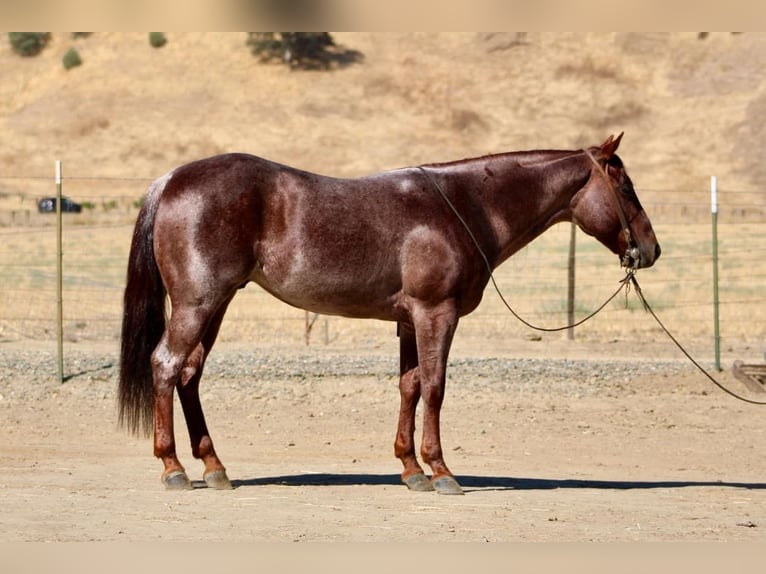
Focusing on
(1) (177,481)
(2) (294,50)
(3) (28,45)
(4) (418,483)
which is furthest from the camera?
(3) (28,45)

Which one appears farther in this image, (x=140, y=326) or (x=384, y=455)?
(x=384, y=455)

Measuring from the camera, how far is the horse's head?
9.04 meters

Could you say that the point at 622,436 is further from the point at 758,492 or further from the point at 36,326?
the point at 36,326

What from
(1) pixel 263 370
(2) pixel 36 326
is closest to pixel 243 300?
(2) pixel 36 326

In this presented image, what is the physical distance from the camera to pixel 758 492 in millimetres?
9148

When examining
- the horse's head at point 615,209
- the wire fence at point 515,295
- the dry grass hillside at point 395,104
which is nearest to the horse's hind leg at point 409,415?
the horse's head at point 615,209

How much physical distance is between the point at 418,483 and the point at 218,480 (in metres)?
1.42

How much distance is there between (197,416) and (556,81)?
6628 centimetres

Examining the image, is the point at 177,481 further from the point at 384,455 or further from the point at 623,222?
the point at 623,222

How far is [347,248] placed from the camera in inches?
335

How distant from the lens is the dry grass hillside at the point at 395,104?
60906mm

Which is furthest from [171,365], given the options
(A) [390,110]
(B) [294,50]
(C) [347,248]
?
(B) [294,50]

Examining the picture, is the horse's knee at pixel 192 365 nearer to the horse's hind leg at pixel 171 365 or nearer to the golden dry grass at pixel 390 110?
the horse's hind leg at pixel 171 365

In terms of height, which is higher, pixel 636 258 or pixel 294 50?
pixel 294 50
